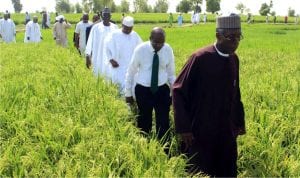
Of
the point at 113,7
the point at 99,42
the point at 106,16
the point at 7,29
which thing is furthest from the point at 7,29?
the point at 113,7

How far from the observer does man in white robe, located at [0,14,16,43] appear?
20.4m

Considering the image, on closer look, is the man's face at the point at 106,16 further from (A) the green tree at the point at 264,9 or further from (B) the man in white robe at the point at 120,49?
(A) the green tree at the point at 264,9

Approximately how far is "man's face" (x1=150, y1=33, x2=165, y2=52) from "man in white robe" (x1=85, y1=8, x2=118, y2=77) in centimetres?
323

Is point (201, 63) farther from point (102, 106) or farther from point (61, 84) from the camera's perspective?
point (61, 84)

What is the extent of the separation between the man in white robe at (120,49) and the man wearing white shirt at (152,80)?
1479 millimetres

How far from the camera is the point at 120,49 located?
7.35 metres

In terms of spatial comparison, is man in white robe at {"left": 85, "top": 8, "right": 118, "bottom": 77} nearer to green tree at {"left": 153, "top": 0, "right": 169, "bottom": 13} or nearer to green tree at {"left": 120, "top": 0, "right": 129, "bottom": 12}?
green tree at {"left": 120, "top": 0, "right": 129, "bottom": 12}

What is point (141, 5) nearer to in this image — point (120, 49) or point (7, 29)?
point (7, 29)

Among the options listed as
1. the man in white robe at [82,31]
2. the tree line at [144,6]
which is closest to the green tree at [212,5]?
the tree line at [144,6]

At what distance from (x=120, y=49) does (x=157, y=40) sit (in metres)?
1.83

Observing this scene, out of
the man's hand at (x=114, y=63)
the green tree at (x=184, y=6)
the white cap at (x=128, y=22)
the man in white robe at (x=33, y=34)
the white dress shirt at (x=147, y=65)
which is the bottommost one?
the green tree at (x=184, y=6)

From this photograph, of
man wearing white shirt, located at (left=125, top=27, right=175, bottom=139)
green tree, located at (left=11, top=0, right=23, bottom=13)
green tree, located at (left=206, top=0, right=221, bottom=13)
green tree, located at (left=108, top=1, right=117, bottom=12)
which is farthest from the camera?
green tree, located at (left=11, top=0, right=23, bottom=13)

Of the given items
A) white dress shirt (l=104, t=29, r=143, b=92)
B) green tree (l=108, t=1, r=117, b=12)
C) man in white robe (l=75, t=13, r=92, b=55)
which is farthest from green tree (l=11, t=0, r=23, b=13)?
white dress shirt (l=104, t=29, r=143, b=92)

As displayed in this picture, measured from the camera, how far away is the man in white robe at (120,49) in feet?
24.1
